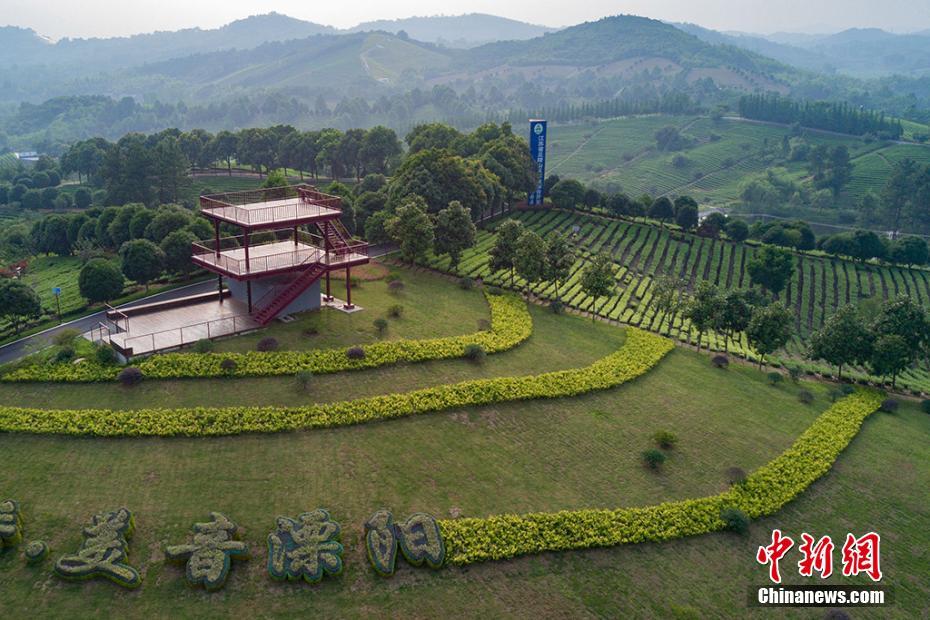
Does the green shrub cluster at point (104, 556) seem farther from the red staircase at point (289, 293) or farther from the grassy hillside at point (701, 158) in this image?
the grassy hillside at point (701, 158)

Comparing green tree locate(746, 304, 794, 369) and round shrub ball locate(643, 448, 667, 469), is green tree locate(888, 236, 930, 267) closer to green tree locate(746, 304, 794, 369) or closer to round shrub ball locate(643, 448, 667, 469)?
green tree locate(746, 304, 794, 369)

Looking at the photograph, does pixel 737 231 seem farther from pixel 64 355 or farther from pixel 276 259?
pixel 64 355

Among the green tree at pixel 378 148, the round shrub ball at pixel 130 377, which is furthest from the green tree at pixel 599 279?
the green tree at pixel 378 148

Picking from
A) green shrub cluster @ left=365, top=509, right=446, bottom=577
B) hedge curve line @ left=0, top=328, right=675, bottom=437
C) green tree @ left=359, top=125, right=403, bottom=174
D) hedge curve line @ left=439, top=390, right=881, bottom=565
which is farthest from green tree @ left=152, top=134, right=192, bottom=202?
hedge curve line @ left=439, top=390, right=881, bottom=565

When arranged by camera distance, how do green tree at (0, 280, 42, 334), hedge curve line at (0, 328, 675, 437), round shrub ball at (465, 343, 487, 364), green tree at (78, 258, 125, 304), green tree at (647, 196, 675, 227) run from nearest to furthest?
1. hedge curve line at (0, 328, 675, 437)
2. round shrub ball at (465, 343, 487, 364)
3. green tree at (0, 280, 42, 334)
4. green tree at (78, 258, 125, 304)
5. green tree at (647, 196, 675, 227)

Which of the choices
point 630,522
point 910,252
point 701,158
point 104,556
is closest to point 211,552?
point 104,556

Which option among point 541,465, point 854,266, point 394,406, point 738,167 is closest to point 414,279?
point 394,406
